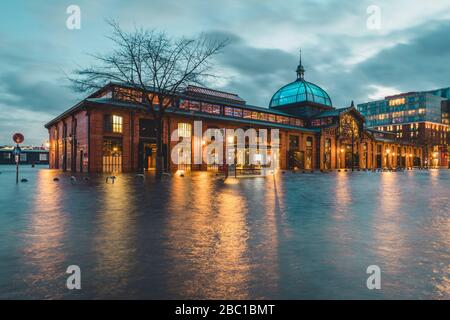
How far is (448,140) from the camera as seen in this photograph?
12662 cm

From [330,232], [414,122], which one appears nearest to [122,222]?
[330,232]

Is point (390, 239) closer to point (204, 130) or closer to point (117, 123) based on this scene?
point (117, 123)

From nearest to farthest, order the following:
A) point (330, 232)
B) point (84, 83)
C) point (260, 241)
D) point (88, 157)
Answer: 1. point (260, 241)
2. point (330, 232)
3. point (84, 83)
4. point (88, 157)

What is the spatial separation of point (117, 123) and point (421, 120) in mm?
126554

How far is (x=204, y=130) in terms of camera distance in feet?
139

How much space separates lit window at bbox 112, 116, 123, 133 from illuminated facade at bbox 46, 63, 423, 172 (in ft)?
0.37

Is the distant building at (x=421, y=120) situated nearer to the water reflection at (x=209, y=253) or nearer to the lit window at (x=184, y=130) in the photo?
the lit window at (x=184, y=130)

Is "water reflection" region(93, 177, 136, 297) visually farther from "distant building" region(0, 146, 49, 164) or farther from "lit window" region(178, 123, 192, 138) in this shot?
"distant building" region(0, 146, 49, 164)

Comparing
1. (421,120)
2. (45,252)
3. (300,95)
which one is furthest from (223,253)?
(421,120)

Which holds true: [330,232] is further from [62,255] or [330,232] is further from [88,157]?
[88,157]

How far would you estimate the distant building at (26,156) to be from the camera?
8068 cm

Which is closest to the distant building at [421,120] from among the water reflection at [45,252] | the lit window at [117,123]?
the lit window at [117,123]

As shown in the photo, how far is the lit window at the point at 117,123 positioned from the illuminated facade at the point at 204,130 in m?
0.11
